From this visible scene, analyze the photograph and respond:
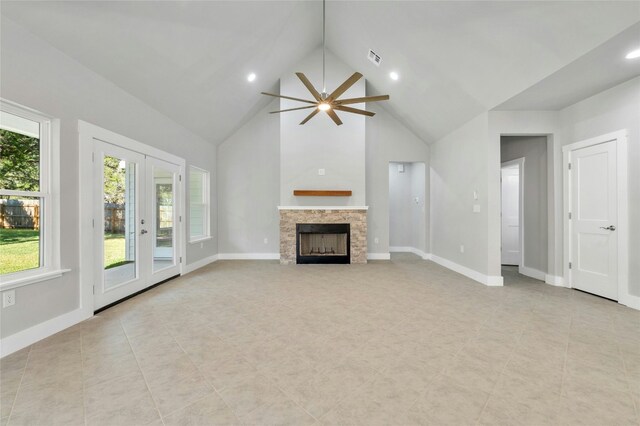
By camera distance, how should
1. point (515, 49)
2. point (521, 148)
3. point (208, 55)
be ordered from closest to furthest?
point (515, 49) < point (208, 55) < point (521, 148)

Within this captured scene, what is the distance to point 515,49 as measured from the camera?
325cm

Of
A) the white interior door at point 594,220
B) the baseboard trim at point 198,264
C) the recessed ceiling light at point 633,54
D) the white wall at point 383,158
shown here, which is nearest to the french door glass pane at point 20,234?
the baseboard trim at point 198,264

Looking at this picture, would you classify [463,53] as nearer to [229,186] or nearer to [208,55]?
[208,55]

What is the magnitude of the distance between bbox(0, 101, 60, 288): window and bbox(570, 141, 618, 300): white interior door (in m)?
6.36

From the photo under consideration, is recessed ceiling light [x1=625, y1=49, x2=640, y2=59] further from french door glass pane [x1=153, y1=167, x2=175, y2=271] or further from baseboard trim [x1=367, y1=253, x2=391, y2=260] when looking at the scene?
french door glass pane [x1=153, y1=167, x2=175, y2=271]

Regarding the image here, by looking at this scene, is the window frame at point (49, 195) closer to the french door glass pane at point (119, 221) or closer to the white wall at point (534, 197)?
the french door glass pane at point (119, 221)

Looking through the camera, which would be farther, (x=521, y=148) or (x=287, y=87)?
(x=287, y=87)

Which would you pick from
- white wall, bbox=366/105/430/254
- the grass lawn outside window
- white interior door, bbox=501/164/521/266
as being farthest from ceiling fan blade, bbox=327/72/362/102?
white interior door, bbox=501/164/521/266

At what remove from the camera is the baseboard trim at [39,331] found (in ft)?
7.49

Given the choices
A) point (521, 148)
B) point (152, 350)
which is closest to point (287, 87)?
point (521, 148)

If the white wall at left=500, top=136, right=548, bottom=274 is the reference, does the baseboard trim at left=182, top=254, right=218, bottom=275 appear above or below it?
below

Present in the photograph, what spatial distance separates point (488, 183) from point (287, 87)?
15.0 ft

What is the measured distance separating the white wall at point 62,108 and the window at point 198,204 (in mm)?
2073

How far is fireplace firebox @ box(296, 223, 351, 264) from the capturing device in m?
6.31
